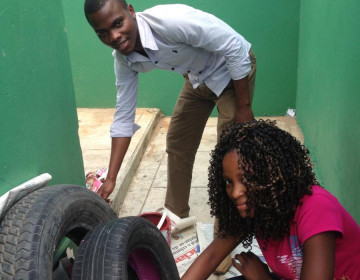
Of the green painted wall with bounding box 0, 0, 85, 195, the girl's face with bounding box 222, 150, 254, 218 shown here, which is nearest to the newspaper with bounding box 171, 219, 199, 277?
the green painted wall with bounding box 0, 0, 85, 195

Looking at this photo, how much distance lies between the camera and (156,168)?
450 cm

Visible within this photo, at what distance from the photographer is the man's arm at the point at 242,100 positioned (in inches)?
102

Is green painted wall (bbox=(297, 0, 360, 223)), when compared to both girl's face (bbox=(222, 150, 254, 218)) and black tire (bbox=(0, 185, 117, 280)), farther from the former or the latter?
black tire (bbox=(0, 185, 117, 280))

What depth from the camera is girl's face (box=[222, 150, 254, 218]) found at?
160cm

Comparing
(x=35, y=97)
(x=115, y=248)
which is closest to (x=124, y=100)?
(x=35, y=97)

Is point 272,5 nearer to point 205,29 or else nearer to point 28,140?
point 205,29

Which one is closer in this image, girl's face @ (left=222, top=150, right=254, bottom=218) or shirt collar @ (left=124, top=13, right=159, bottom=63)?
girl's face @ (left=222, top=150, right=254, bottom=218)

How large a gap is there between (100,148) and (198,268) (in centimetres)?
297

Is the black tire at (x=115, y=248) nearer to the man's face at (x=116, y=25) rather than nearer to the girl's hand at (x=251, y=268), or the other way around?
the girl's hand at (x=251, y=268)

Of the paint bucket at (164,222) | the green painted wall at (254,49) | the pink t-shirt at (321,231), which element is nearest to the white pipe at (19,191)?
the paint bucket at (164,222)

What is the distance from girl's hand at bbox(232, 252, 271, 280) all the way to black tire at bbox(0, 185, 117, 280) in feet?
2.46

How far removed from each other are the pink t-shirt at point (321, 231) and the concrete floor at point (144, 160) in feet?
5.62

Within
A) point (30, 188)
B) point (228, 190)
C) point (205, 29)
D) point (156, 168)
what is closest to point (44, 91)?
point (30, 188)

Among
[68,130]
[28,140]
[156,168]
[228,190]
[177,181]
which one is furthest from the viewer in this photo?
[156,168]
